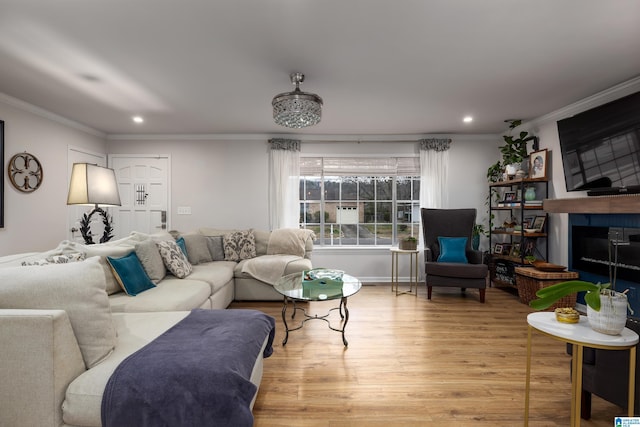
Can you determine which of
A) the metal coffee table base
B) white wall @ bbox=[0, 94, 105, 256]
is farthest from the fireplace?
white wall @ bbox=[0, 94, 105, 256]

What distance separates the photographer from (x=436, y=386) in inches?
84.3

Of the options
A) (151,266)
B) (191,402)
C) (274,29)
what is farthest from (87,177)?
(191,402)

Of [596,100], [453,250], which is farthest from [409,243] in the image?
[596,100]

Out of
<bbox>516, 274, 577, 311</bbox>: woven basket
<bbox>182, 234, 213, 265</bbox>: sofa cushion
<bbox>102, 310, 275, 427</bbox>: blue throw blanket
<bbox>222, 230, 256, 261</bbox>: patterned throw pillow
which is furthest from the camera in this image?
<bbox>222, 230, 256, 261</bbox>: patterned throw pillow

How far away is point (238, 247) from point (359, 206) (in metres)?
2.08

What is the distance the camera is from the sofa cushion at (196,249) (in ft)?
13.5

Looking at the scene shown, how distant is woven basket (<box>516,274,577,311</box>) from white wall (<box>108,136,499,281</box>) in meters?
1.45

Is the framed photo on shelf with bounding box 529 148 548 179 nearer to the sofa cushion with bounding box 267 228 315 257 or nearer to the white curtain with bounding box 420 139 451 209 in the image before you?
the white curtain with bounding box 420 139 451 209

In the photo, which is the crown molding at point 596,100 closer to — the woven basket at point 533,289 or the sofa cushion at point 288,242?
the woven basket at point 533,289

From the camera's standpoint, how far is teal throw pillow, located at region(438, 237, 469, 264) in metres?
4.33

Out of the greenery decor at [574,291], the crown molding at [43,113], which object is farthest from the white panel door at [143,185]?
A: the greenery decor at [574,291]

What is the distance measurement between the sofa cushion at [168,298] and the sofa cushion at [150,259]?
0.29ft

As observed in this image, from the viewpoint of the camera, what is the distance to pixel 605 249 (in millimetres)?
3412

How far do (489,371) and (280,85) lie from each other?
3.04m
